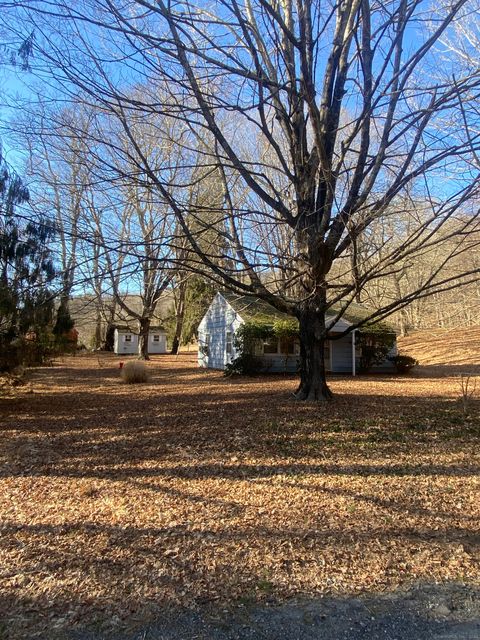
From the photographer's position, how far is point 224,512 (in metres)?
4.33

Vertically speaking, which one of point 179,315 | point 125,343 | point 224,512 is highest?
point 179,315

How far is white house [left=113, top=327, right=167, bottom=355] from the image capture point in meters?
44.7

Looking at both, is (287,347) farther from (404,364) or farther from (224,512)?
(224,512)

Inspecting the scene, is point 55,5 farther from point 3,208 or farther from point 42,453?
point 42,453

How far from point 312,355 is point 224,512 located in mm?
6057

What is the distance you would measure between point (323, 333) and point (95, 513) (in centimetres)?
645

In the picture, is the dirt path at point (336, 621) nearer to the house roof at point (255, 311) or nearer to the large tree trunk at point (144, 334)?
the house roof at point (255, 311)

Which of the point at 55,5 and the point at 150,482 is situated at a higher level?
the point at 55,5

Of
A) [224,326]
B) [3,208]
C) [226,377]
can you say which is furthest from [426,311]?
[3,208]

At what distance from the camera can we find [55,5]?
18.8 feet

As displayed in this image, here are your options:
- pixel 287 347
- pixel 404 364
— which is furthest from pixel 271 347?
pixel 404 364

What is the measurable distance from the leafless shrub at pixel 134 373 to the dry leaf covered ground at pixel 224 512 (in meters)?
7.50

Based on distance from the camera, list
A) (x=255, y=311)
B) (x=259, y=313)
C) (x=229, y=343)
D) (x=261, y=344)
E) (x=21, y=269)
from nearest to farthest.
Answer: (x=21, y=269) → (x=261, y=344) → (x=259, y=313) → (x=255, y=311) → (x=229, y=343)

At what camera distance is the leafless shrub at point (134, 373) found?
16219 mm
